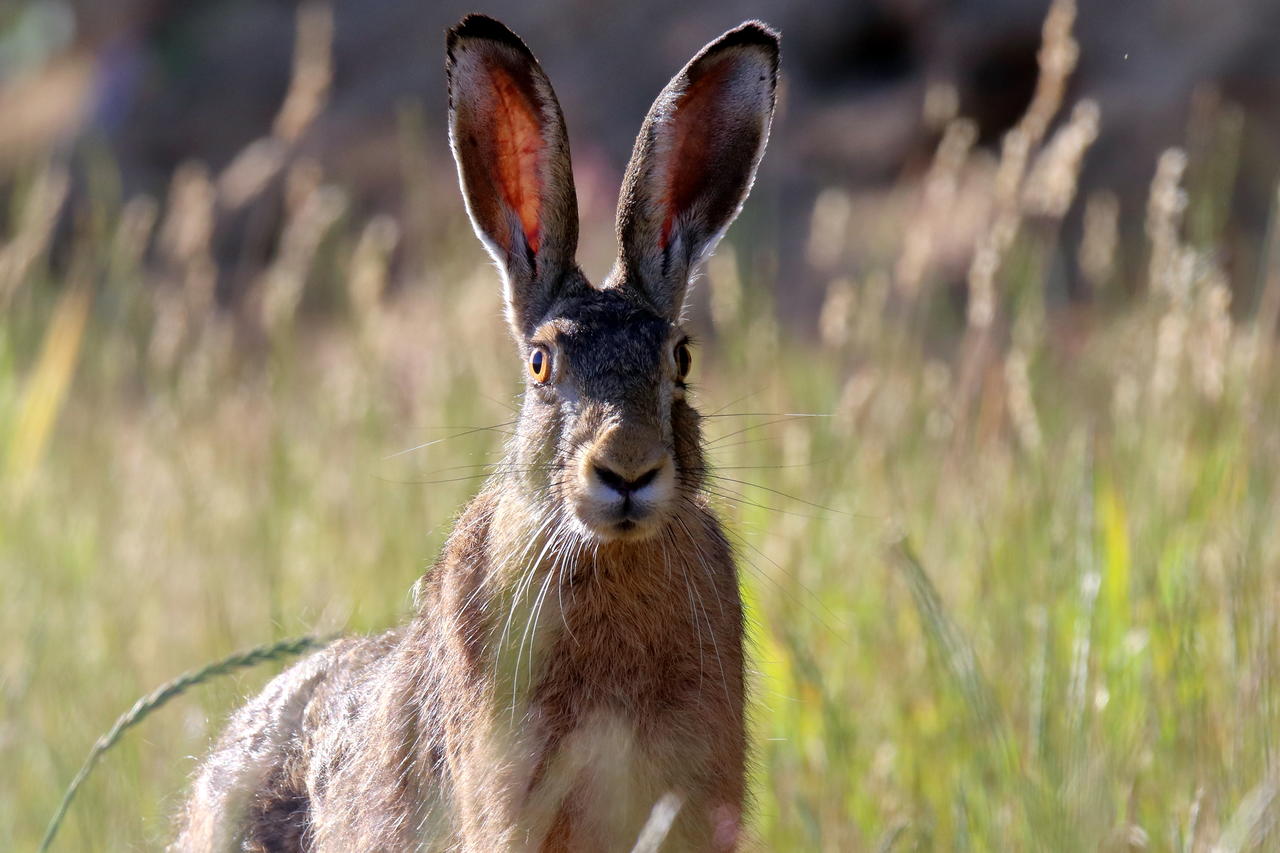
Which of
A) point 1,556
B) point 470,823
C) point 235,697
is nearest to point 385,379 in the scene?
point 1,556

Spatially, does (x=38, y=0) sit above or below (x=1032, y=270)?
above

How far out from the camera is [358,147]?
13945 millimetres

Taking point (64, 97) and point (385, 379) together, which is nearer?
point (385, 379)

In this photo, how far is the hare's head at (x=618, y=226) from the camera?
143 inches

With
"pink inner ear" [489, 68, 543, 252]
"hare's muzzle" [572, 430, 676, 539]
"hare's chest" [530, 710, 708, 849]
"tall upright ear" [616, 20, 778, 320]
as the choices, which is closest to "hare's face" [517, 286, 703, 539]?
"hare's muzzle" [572, 430, 676, 539]

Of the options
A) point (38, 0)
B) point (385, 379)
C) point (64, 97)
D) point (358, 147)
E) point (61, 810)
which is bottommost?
point (61, 810)

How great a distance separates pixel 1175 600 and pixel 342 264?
371 centimetres

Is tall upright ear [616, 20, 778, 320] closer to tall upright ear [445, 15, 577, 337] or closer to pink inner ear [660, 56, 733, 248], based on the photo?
pink inner ear [660, 56, 733, 248]

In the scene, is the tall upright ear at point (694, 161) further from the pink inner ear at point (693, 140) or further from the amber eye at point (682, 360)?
the amber eye at point (682, 360)

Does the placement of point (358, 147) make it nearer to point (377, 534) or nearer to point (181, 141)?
point (181, 141)

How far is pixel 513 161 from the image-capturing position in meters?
4.08

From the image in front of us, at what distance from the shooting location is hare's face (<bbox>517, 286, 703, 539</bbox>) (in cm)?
337

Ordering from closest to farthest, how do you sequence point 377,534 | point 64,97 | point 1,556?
point 1,556 < point 377,534 < point 64,97

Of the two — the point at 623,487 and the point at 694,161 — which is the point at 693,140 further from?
the point at 623,487
